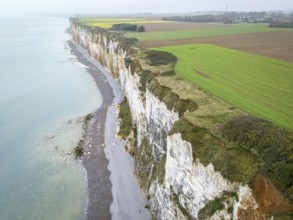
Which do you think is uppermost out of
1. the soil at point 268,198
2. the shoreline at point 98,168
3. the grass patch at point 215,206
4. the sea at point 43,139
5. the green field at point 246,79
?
the green field at point 246,79

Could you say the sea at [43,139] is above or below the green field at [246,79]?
below

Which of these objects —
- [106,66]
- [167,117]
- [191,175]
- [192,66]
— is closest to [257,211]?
[191,175]

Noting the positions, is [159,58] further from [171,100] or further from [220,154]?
[220,154]

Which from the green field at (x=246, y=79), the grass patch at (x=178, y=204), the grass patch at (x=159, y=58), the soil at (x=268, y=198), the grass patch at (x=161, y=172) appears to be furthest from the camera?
the grass patch at (x=159, y=58)

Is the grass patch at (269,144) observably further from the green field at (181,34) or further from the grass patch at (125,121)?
the green field at (181,34)

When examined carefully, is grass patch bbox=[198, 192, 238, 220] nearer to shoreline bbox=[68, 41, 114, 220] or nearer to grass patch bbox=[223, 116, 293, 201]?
grass patch bbox=[223, 116, 293, 201]

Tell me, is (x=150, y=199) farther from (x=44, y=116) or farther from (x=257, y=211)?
(x=44, y=116)

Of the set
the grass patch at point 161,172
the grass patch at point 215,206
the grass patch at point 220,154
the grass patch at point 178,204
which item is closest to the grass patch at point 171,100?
the grass patch at point 220,154
